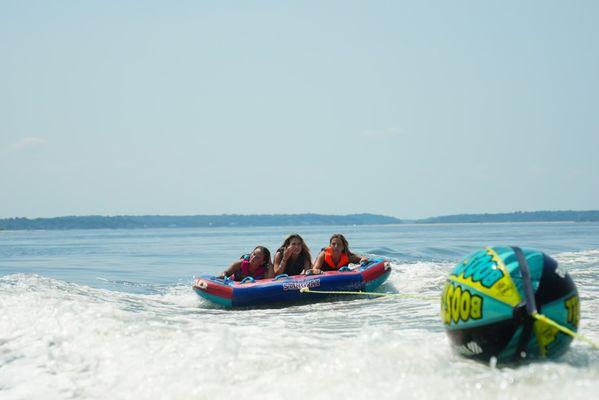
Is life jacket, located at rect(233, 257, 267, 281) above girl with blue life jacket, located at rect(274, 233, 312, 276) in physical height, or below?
below

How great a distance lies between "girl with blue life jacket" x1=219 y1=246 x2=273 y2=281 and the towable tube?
19.7 inches

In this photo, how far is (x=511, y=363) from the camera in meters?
4.19

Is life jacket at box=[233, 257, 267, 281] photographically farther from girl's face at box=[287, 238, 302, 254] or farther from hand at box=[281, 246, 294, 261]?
girl's face at box=[287, 238, 302, 254]

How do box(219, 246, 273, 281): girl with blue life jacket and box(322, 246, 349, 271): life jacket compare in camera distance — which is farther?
box(322, 246, 349, 271): life jacket

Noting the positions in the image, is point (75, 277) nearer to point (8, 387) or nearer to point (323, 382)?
point (8, 387)

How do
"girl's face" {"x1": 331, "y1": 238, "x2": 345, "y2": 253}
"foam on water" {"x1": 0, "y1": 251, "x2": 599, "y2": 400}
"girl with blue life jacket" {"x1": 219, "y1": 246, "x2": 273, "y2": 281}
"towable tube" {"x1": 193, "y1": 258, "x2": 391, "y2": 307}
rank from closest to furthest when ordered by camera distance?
"foam on water" {"x1": 0, "y1": 251, "x2": 599, "y2": 400}, "towable tube" {"x1": 193, "y1": 258, "x2": 391, "y2": 307}, "girl with blue life jacket" {"x1": 219, "y1": 246, "x2": 273, "y2": 281}, "girl's face" {"x1": 331, "y1": 238, "x2": 345, "y2": 253}

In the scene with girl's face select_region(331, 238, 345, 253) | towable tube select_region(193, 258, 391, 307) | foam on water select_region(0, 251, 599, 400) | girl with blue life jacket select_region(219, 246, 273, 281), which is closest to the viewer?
foam on water select_region(0, 251, 599, 400)

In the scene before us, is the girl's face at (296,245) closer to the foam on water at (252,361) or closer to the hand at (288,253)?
the hand at (288,253)

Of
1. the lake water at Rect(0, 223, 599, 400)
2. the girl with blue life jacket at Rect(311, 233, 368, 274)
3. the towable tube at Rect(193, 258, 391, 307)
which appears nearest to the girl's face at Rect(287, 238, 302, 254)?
the girl with blue life jacket at Rect(311, 233, 368, 274)

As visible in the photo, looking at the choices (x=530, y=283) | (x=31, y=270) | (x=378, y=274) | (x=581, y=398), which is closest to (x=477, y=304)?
(x=530, y=283)

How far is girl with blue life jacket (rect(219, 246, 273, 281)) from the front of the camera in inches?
401

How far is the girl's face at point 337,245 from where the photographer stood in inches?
407

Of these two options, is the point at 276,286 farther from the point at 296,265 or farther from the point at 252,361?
the point at 252,361

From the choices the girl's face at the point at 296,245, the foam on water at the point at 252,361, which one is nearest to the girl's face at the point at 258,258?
the girl's face at the point at 296,245
